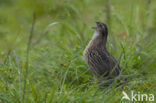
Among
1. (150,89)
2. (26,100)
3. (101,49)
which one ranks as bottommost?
(150,89)

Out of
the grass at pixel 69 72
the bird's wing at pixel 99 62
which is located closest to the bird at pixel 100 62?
the bird's wing at pixel 99 62

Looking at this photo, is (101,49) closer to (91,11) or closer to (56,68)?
(56,68)

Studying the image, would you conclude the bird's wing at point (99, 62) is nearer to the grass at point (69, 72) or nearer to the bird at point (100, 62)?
the bird at point (100, 62)

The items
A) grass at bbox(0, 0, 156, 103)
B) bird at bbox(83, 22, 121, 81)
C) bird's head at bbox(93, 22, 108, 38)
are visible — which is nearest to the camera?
grass at bbox(0, 0, 156, 103)

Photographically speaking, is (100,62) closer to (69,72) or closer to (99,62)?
(99,62)

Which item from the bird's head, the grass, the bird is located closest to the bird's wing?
the bird

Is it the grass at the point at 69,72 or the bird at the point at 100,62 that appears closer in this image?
the grass at the point at 69,72

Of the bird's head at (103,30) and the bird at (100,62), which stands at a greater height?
the bird's head at (103,30)

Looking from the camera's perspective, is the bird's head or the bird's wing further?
the bird's head

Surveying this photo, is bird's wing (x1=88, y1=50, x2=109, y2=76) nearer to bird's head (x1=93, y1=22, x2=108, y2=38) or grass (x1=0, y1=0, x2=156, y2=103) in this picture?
grass (x1=0, y1=0, x2=156, y2=103)

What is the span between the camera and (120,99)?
136 inches

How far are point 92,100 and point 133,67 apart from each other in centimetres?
160

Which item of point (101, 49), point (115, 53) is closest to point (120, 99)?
point (101, 49)

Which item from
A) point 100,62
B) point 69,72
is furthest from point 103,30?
point 69,72
